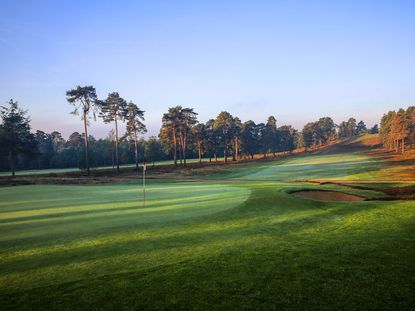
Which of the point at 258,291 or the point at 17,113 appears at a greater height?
the point at 17,113

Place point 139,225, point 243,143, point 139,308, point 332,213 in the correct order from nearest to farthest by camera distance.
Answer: point 139,308 → point 139,225 → point 332,213 → point 243,143

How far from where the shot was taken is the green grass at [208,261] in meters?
5.87

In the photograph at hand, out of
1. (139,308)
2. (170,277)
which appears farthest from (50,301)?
(170,277)

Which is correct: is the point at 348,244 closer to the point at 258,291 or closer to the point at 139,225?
the point at 258,291

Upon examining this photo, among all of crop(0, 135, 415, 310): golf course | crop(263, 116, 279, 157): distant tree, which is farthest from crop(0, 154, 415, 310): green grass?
crop(263, 116, 279, 157): distant tree

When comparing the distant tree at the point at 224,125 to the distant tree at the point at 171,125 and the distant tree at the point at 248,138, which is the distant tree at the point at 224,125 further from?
the distant tree at the point at 171,125

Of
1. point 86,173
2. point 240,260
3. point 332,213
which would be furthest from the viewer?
point 86,173

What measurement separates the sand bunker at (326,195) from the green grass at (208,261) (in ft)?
23.1

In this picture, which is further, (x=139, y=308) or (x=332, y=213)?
(x=332, y=213)

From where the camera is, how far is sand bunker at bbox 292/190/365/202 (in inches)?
848

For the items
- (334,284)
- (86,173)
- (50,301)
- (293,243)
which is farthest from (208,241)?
(86,173)

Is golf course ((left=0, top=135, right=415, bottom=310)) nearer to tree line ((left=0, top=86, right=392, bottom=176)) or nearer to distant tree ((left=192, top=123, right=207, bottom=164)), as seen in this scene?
tree line ((left=0, top=86, right=392, bottom=176))

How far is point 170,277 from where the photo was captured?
6.90 meters

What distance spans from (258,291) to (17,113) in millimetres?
76324
